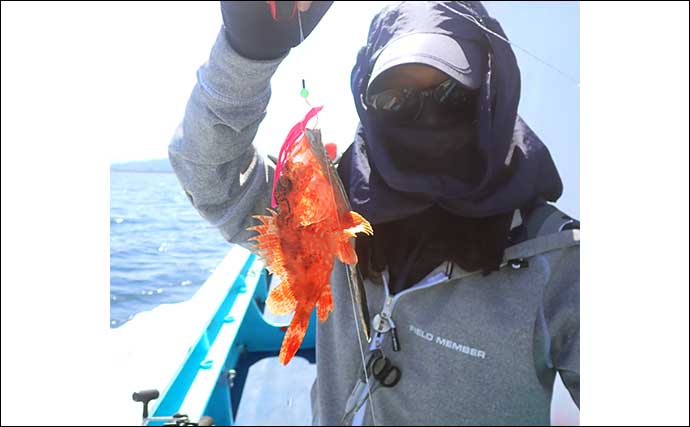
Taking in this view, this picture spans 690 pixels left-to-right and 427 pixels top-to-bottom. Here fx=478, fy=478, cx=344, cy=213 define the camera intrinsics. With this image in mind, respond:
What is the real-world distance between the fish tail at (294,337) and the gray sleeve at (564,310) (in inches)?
33.0

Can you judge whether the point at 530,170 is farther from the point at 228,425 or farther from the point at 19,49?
the point at 228,425

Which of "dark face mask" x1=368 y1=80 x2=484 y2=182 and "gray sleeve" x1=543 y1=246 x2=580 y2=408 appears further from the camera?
"gray sleeve" x1=543 y1=246 x2=580 y2=408

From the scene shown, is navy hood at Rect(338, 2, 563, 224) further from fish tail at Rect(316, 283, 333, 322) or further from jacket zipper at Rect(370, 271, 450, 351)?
fish tail at Rect(316, 283, 333, 322)

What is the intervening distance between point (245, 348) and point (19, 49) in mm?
2732

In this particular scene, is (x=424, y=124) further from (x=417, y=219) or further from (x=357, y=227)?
(x=357, y=227)

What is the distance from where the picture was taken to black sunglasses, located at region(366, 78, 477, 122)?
1056 mm

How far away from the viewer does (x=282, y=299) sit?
70cm

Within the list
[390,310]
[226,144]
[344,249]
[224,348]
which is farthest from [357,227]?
[224,348]

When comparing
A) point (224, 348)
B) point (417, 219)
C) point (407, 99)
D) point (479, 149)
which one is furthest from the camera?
point (224, 348)

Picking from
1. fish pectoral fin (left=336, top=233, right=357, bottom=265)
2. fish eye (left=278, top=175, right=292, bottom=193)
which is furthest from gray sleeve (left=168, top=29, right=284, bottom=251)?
fish pectoral fin (left=336, top=233, right=357, bottom=265)

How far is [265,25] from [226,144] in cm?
43

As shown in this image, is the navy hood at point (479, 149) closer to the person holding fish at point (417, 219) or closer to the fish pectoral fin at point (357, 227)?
the person holding fish at point (417, 219)

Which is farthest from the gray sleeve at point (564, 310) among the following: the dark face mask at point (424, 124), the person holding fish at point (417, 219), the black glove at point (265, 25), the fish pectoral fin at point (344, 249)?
the black glove at point (265, 25)

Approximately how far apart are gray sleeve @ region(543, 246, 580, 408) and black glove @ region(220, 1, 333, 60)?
0.97 metres
